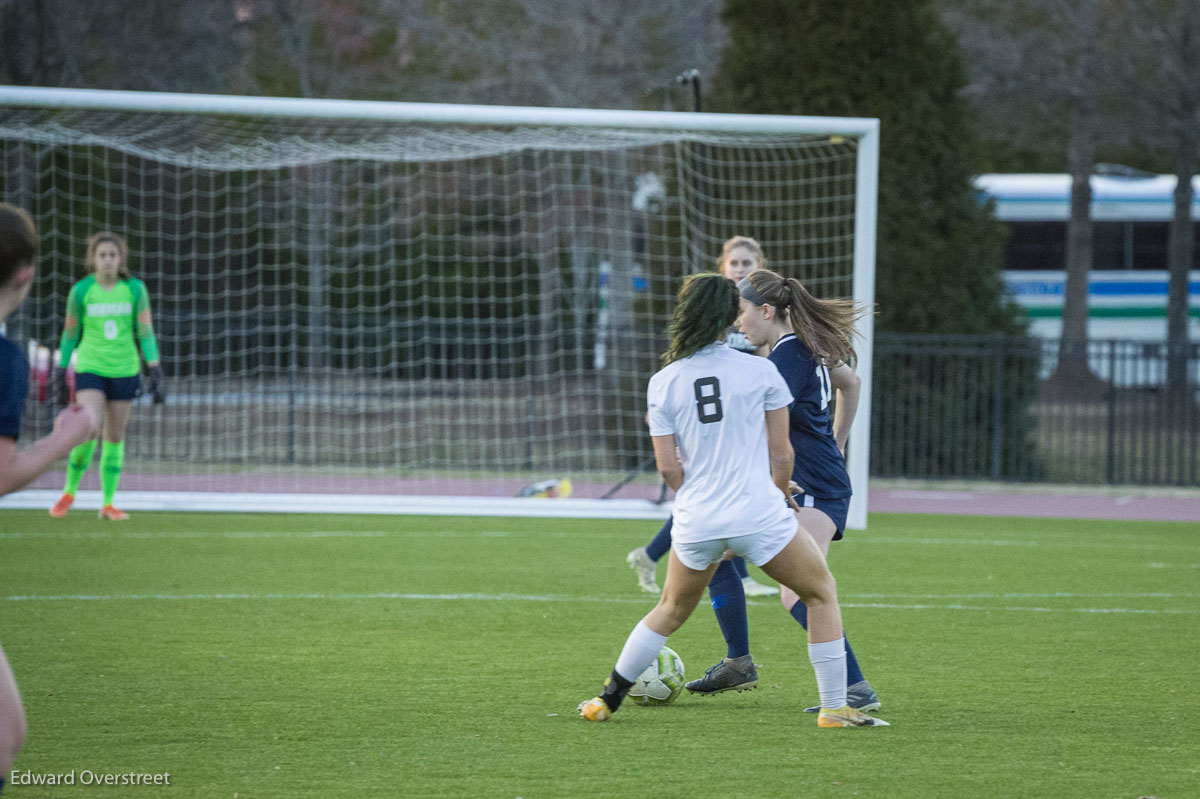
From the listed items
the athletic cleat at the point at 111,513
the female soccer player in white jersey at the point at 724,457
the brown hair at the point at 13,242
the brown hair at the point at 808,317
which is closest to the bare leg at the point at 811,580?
the female soccer player in white jersey at the point at 724,457

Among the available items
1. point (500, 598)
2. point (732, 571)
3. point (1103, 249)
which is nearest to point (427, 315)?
point (500, 598)

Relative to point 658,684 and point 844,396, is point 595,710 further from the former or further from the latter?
point 844,396

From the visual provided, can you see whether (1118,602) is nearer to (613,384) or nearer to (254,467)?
(613,384)

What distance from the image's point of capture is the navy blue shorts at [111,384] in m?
10.0

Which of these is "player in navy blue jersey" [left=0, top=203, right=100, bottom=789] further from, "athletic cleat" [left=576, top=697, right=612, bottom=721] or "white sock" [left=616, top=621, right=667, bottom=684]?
"athletic cleat" [left=576, top=697, right=612, bottom=721]

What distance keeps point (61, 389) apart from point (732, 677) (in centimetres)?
759

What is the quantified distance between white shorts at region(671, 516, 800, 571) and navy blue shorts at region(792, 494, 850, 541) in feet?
1.72

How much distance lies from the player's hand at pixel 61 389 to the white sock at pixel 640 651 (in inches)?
258

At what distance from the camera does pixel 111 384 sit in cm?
1012

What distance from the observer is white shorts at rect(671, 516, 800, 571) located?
4523 millimetres

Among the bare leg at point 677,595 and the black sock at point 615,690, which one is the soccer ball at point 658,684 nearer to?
the black sock at point 615,690

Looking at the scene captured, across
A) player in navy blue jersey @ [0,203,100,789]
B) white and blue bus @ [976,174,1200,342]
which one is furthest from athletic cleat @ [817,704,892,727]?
white and blue bus @ [976,174,1200,342]

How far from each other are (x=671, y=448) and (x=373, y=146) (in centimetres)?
920

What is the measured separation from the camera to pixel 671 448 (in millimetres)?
4629
